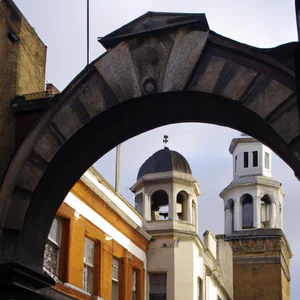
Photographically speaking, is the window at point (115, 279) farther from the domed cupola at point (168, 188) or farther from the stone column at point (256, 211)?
the stone column at point (256, 211)

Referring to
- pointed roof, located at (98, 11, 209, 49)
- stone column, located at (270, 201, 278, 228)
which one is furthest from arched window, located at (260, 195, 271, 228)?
pointed roof, located at (98, 11, 209, 49)

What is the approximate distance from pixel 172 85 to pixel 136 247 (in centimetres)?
1989

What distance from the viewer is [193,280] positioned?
101 feet

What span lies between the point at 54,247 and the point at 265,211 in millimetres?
41083

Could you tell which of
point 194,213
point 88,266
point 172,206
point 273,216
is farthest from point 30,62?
point 273,216

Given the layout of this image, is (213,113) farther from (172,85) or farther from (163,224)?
(163,224)

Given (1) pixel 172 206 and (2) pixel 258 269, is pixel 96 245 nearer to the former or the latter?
(1) pixel 172 206

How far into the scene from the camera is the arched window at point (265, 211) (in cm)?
5825

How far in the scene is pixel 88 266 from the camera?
75.0 ft

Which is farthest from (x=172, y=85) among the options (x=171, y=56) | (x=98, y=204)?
(x=98, y=204)

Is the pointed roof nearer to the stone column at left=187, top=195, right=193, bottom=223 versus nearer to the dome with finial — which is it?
the stone column at left=187, top=195, right=193, bottom=223

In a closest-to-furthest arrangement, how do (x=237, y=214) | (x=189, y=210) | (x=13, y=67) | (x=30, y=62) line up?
(x=13, y=67)
(x=30, y=62)
(x=189, y=210)
(x=237, y=214)

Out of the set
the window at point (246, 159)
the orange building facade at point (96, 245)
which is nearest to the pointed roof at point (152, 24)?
the orange building facade at point (96, 245)

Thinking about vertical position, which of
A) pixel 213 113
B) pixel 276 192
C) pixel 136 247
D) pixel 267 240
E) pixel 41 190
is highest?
pixel 276 192
